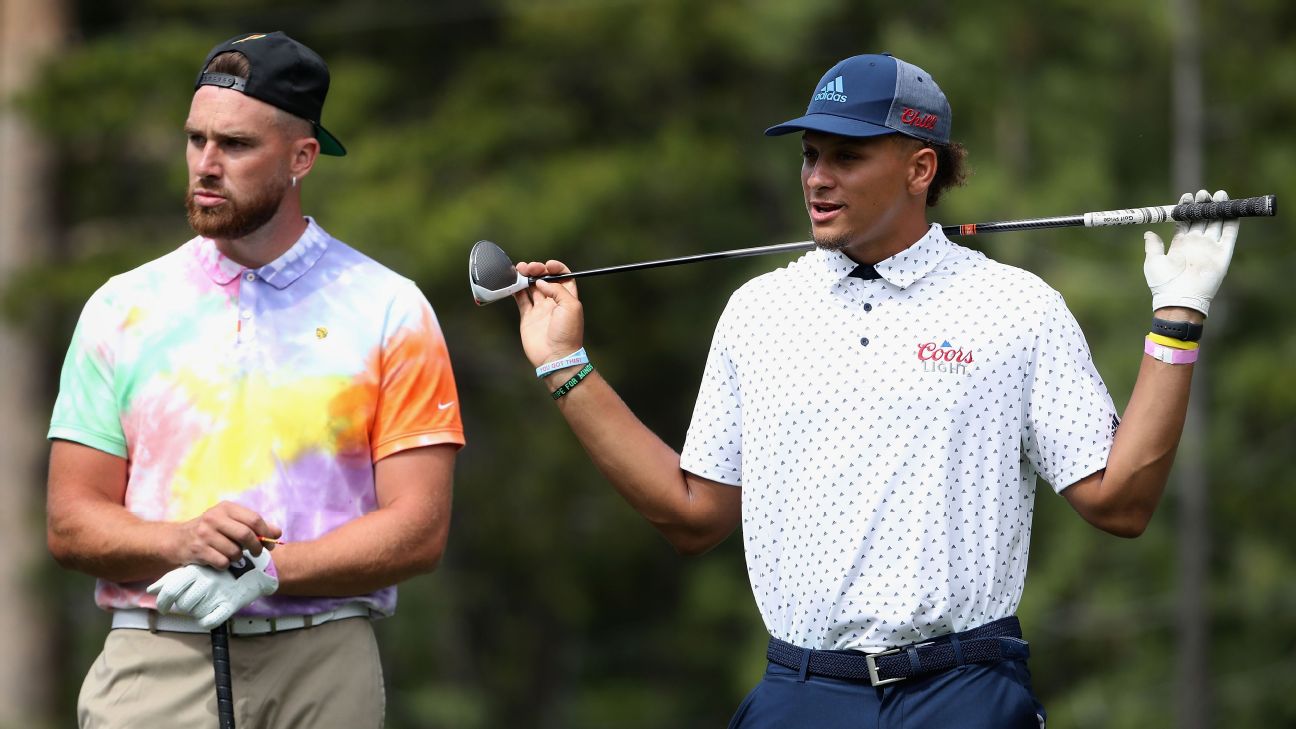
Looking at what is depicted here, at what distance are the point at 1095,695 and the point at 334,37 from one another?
8.59 m

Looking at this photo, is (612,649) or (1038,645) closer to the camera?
(1038,645)

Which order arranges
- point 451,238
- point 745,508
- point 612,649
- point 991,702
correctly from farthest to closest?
1. point 612,649
2. point 451,238
3. point 745,508
4. point 991,702

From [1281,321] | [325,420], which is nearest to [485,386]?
[1281,321]

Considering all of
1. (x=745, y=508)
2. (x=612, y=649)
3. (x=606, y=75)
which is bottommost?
(x=612, y=649)

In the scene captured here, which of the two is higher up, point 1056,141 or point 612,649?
point 1056,141

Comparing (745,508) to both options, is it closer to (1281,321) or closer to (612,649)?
(1281,321)

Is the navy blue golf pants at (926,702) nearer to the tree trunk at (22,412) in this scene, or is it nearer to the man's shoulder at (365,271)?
the man's shoulder at (365,271)

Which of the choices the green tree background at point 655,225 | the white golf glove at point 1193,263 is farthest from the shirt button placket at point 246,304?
the green tree background at point 655,225

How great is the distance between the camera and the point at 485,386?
17.0m

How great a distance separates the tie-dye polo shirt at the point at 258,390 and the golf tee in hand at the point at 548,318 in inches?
8.5

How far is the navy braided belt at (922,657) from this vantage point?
3.81m

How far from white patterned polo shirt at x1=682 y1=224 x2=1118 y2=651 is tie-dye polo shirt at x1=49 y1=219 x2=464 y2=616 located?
2.55 ft

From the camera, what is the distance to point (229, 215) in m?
4.27

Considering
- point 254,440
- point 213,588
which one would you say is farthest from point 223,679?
point 254,440
